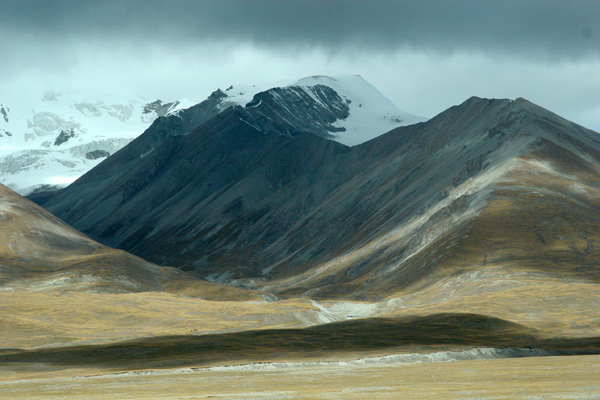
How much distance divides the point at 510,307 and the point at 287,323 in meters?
44.9

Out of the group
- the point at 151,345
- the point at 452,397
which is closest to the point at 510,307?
the point at 151,345

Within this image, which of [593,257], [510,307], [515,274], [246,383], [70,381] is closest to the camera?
[246,383]

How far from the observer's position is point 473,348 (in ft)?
320

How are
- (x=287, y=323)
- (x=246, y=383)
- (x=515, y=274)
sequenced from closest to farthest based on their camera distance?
Result: (x=246, y=383) → (x=287, y=323) → (x=515, y=274)

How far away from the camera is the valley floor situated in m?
49.0

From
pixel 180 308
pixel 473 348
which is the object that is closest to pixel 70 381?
pixel 473 348

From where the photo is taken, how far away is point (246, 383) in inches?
2474

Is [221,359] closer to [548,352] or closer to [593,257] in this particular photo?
[548,352]

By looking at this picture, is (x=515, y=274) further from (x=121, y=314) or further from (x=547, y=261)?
(x=121, y=314)

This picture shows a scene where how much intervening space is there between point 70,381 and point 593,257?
15581 centimetres

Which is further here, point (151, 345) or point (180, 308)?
point (180, 308)

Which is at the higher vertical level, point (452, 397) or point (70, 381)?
point (452, 397)

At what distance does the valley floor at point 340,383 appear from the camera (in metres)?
49.0

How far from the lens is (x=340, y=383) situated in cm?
5975
